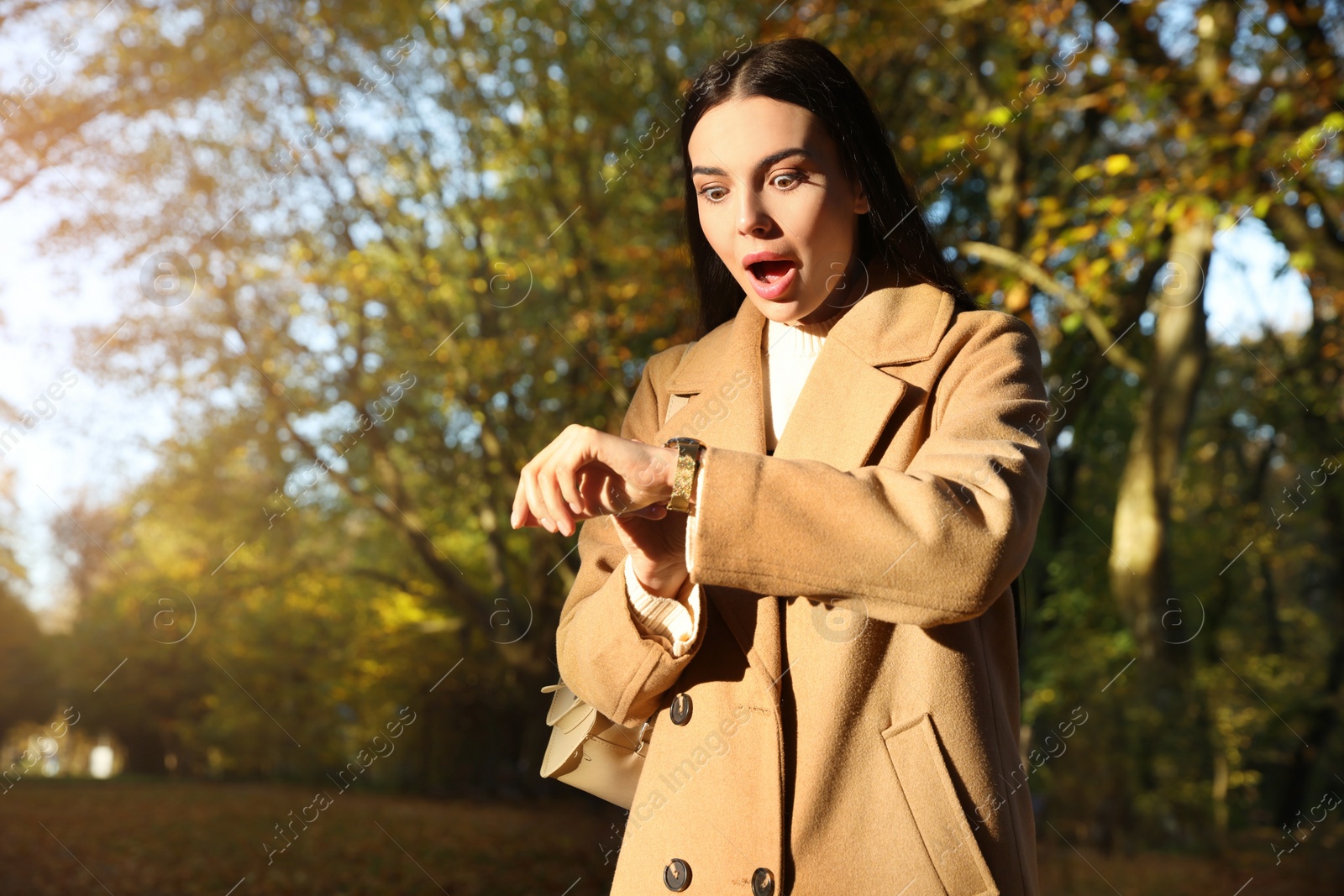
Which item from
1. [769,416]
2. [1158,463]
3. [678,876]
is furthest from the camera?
[1158,463]

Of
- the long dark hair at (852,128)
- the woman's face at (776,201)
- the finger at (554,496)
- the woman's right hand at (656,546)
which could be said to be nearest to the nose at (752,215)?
the woman's face at (776,201)

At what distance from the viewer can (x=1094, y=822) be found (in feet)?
30.3

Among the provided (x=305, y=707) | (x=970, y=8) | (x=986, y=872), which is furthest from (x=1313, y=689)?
(x=986, y=872)

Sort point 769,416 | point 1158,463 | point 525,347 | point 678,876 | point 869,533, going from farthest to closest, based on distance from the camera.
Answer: point 525,347 < point 1158,463 < point 769,416 < point 678,876 < point 869,533

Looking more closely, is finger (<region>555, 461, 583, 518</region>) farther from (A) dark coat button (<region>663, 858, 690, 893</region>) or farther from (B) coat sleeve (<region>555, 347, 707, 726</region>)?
(A) dark coat button (<region>663, 858, 690, 893</region>)

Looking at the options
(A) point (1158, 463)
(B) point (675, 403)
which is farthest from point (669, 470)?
(A) point (1158, 463)

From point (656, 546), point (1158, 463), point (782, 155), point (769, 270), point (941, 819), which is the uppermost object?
point (782, 155)

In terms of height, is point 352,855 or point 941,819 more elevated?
point 941,819

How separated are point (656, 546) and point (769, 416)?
0.45 metres

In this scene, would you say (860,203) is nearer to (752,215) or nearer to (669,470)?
(752,215)

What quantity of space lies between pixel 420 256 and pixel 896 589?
30.6ft

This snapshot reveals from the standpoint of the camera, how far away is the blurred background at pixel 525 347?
7602 mm

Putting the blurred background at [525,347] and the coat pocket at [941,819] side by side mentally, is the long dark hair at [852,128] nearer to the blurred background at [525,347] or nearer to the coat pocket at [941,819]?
the coat pocket at [941,819]

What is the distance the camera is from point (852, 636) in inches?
62.5
